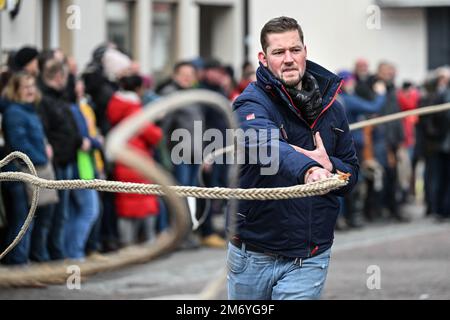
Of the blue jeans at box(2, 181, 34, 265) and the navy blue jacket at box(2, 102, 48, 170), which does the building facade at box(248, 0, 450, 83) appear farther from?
the blue jeans at box(2, 181, 34, 265)

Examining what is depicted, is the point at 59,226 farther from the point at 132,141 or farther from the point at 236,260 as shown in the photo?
the point at 236,260

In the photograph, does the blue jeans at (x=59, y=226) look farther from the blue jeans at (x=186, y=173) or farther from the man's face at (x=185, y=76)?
the man's face at (x=185, y=76)

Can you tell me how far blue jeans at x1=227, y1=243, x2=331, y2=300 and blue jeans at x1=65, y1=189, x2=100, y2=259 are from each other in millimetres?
5692

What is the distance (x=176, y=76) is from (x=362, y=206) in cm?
451

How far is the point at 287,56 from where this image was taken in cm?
596

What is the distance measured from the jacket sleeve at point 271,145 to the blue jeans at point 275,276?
1.62ft

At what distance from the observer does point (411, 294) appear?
402 inches

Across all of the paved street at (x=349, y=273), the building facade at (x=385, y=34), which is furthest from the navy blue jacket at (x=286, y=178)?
the building facade at (x=385, y=34)

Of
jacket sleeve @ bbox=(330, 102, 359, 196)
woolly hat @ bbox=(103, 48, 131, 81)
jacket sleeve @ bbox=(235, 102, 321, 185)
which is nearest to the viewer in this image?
jacket sleeve @ bbox=(235, 102, 321, 185)

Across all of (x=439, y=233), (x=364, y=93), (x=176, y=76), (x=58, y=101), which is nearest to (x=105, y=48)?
(x=176, y=76)

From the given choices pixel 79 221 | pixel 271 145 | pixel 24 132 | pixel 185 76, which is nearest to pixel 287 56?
pixel 271 145

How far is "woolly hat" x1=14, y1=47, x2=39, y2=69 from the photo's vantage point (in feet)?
37.8

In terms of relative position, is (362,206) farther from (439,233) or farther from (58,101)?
(58,101)

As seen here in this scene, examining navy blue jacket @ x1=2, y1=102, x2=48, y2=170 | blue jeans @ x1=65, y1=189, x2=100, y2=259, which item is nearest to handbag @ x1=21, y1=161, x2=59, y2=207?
navy blue jacket @ x1=2, y1=102, x2=48, y2=170
